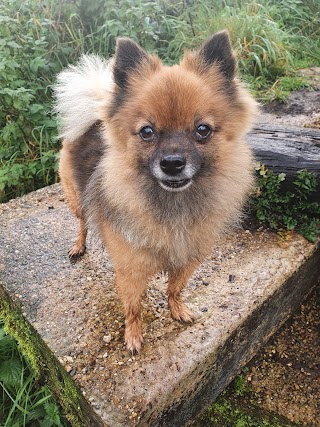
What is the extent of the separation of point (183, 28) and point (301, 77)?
1456 millimetres

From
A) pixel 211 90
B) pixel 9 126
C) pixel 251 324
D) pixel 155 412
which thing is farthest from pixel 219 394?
pixel 9 126

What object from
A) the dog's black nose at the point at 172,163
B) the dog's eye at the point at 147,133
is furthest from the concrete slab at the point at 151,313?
the dog's eye at the point at 147,133

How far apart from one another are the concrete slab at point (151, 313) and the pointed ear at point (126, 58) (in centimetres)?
129

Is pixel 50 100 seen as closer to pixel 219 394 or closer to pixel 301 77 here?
pixel 301 77

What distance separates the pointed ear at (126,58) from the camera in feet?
5.96

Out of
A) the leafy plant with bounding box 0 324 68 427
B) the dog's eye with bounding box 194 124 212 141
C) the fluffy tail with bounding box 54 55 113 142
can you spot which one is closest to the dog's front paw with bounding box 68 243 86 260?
the leafy plant with bounding box 0 324 68 427

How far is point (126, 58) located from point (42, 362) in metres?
1.71

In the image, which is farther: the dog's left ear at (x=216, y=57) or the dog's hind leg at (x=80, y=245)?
the dog's hind leg at (x=80, y=245)

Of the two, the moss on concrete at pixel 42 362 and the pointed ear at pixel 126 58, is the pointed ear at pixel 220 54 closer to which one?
the pointed ear at pixel 126 58

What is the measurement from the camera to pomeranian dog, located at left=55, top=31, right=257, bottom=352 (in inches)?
64.5

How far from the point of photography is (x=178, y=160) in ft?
5.18

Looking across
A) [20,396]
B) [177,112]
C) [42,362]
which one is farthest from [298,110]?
[20,396]

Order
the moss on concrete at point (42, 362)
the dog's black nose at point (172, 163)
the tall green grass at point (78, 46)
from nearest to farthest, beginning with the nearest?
Answer: the dog's black nose at point (172, 163) → the moss on concrete at point (42, 362) → the tall green grass at point (78, 46)

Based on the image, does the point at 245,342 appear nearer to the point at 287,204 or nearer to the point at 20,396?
the point at 287,204
